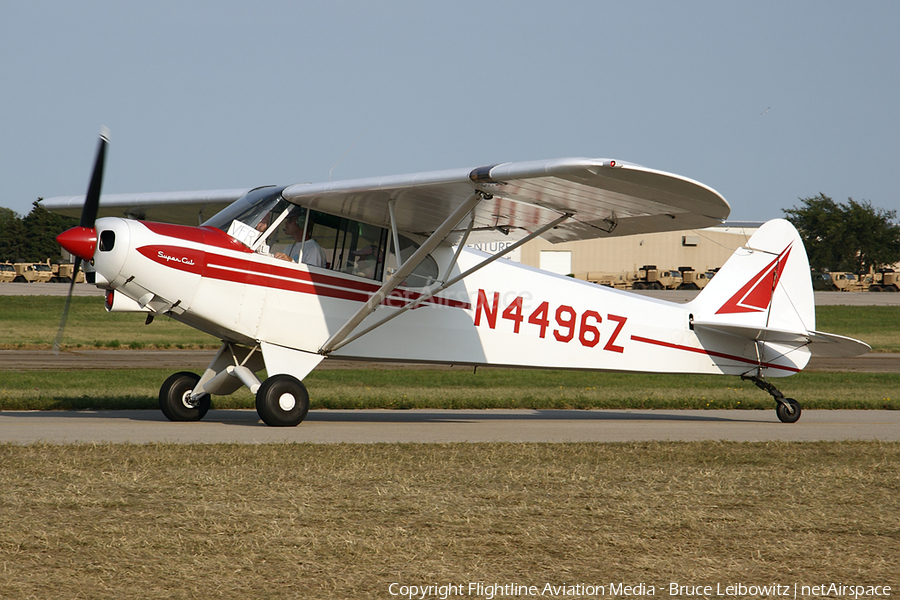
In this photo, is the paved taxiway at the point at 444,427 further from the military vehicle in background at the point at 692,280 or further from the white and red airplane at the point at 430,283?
the military vehicle in background at the point at 692,280

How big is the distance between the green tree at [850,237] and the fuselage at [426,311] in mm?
75272

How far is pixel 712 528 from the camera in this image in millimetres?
5148

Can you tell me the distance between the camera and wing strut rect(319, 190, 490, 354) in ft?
30.8

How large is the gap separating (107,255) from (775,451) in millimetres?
7129

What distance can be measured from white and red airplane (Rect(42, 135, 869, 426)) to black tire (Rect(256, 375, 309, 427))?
2 centimetres

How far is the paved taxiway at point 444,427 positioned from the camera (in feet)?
29.6

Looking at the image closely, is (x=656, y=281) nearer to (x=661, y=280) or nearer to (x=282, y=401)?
(x=661, y=280)

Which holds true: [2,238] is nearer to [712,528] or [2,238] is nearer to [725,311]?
[725,311]

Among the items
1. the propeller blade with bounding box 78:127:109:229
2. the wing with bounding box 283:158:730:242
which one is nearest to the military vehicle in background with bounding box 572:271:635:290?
the wing with bounding box 283:158:730:242

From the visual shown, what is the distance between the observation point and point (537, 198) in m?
9.67

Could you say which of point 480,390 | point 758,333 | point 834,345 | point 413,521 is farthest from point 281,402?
point 480,390

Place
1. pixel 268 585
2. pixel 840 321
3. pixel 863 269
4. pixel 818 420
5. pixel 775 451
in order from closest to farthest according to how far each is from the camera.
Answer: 1. pixel 268 585
2. pixel 775 451
3. pixel 818 420
4. pixel 840 321
5. pixel 863 269

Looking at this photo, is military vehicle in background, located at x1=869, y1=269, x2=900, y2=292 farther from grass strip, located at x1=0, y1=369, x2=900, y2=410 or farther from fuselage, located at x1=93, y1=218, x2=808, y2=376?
fuselage, located at x1=93, y1=218, x2=808, y2=376

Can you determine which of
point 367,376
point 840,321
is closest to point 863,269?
point 840,321
